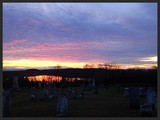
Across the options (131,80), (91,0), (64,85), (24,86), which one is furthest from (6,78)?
(91,0)

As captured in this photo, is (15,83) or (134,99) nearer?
(134,99)

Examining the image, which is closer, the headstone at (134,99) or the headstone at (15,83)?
the headstone at (134,99)

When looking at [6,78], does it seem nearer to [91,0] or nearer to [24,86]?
[24,86]

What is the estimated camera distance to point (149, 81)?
66.8 feet

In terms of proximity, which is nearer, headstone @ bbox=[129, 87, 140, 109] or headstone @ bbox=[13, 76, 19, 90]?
headstone @ bbox=[129, 87, 140, 109]

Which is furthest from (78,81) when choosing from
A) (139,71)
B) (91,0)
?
(91,0)

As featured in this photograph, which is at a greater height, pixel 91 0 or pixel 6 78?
pixel 91 0

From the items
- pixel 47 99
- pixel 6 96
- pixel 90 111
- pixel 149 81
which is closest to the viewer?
pixel 6 96

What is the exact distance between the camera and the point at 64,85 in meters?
22.5

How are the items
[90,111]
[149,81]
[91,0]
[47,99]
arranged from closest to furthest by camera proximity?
[91,0] → [90,111] → [47,99] → [149,81]

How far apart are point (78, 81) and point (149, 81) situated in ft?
16.3

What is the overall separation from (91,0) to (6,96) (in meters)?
5.29

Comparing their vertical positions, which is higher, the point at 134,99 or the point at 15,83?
the point at 134,99

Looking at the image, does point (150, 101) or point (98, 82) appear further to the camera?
point (98, 82)
